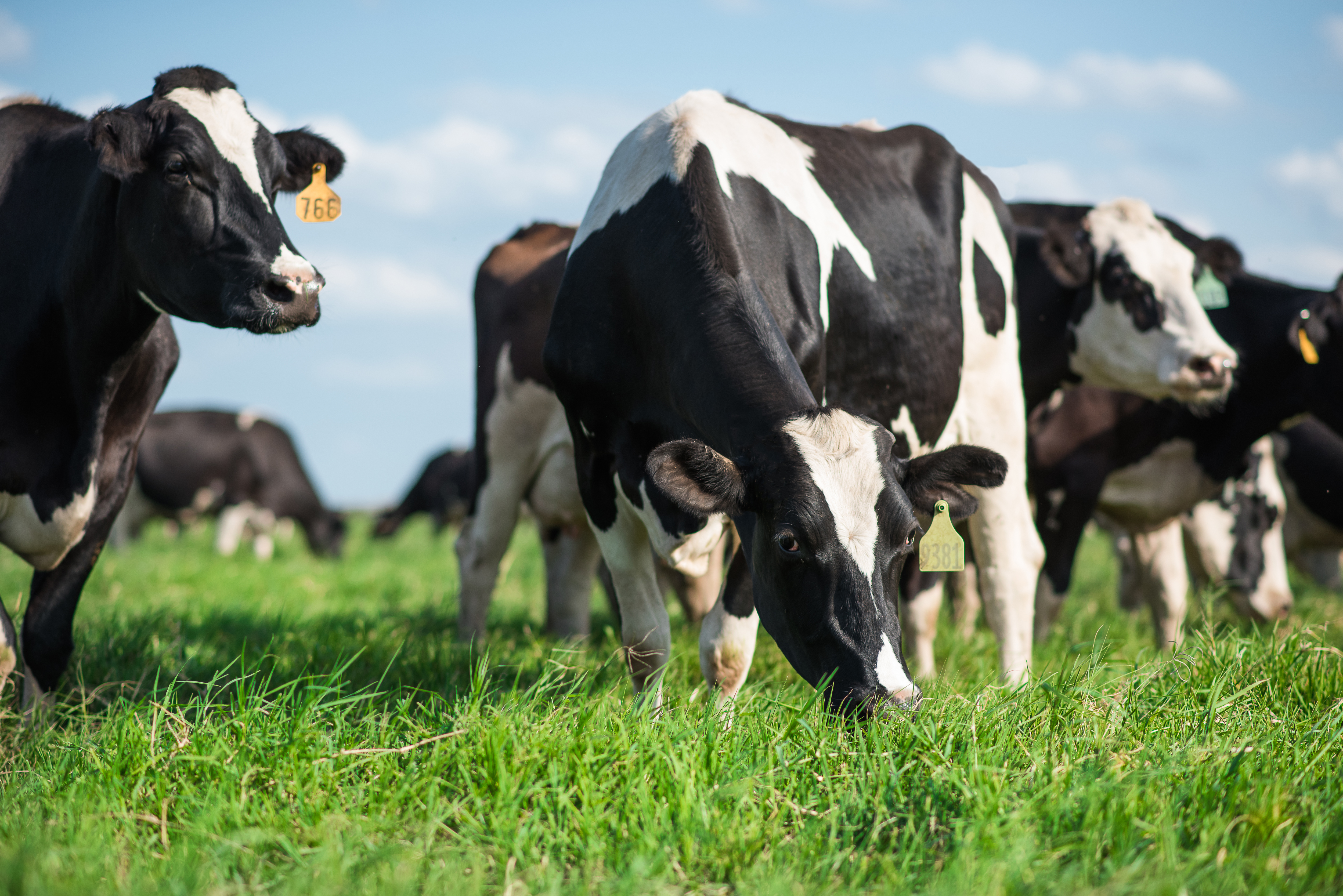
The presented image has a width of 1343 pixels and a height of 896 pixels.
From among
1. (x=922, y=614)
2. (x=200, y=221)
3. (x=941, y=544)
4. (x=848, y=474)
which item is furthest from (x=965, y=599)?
(x=200, y=221)

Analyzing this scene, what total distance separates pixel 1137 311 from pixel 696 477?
4.50 metres

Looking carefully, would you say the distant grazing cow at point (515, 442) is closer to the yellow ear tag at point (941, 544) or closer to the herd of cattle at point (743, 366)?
the herd of cattle at point (743, 366)

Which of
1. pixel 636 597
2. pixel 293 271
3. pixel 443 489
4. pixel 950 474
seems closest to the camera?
pixel 950 474

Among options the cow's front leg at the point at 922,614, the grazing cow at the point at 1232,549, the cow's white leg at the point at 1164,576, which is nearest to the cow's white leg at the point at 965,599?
the cow's white leg at the point at 1164,576

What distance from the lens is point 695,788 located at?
2922 millimetres

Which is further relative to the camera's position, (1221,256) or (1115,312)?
(1221,256)

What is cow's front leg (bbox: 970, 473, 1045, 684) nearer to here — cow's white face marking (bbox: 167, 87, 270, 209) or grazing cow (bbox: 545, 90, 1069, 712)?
grazing cow (bbox: 545, 90, 1069, 712)

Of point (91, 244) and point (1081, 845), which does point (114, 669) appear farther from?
point (1081, 845)

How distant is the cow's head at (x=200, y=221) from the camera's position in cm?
400

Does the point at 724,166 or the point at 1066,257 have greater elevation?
the point at 724,166

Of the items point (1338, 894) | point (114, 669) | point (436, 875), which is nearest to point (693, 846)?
point (436, 875)

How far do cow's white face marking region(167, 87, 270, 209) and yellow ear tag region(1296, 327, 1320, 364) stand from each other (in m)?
5.91

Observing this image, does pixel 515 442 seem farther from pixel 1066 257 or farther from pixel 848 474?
pixel 1066 257

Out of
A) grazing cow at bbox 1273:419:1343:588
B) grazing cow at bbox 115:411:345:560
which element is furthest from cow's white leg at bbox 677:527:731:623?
grazing cow at bbox 115:411:345:560
